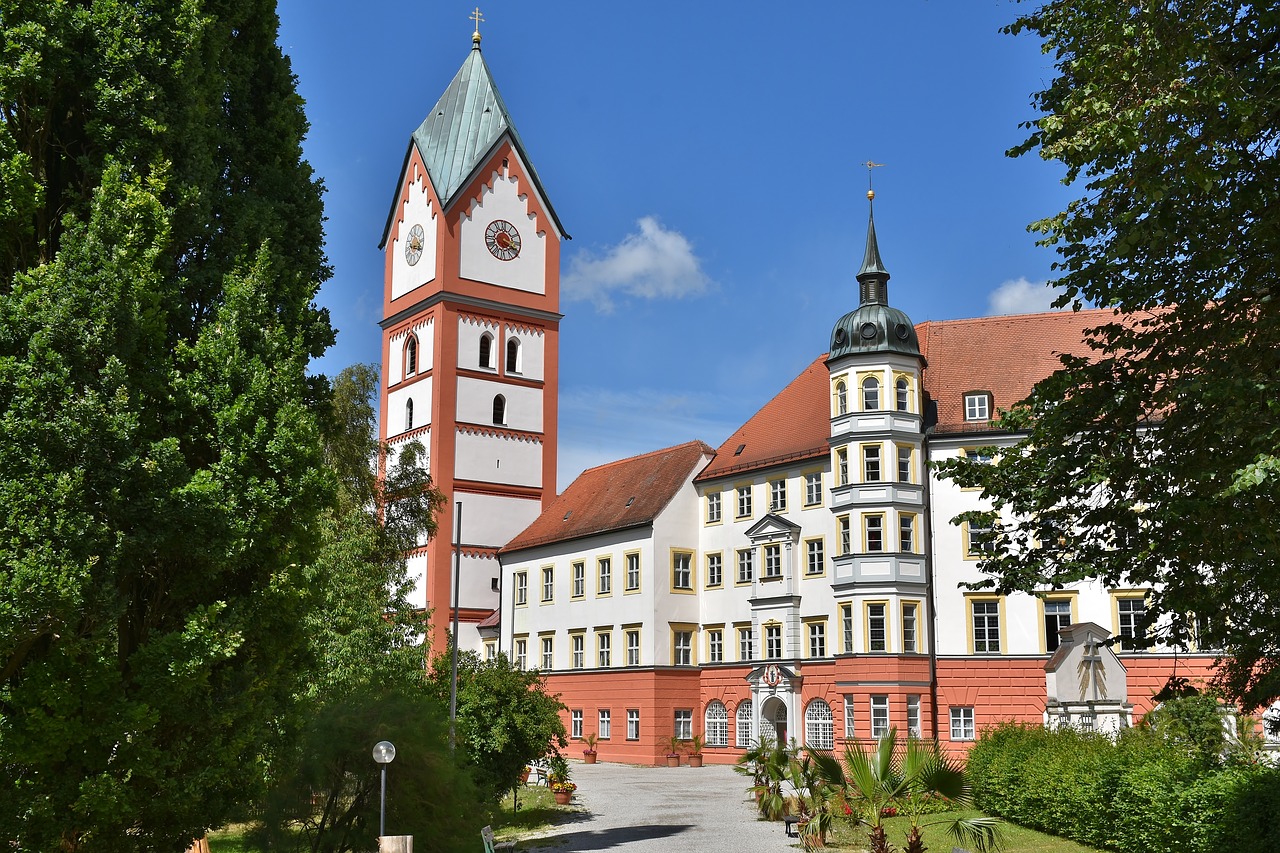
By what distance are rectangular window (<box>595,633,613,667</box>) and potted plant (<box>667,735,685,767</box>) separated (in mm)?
4524

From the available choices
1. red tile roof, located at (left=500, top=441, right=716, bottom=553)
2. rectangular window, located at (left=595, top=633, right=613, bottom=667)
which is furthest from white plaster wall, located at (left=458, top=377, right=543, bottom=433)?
rectangular window, located at (left=595, top=633, right=613, bottom=667)

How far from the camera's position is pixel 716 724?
160 feet

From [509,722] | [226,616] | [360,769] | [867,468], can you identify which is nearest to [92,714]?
[226,616]

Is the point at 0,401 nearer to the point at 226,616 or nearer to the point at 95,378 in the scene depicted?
the point at 95,378

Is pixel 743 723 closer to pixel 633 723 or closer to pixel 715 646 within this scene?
pixel 715 646

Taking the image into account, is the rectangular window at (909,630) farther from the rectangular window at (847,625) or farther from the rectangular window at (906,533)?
A: the rectangular window at (906,533)

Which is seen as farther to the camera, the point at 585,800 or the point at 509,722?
the point at 585,800

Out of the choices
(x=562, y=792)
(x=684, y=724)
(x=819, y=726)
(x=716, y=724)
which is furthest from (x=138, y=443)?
(x=684, y=724)

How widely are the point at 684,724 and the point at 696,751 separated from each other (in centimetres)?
147

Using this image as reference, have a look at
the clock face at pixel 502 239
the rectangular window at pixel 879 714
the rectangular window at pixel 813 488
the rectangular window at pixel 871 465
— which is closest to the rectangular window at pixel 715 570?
the rectangular window at pixel 813 488

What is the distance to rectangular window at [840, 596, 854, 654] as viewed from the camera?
140ft

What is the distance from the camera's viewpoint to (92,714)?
11320 mm

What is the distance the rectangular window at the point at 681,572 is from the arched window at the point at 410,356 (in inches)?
681

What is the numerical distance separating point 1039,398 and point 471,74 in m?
54.8
